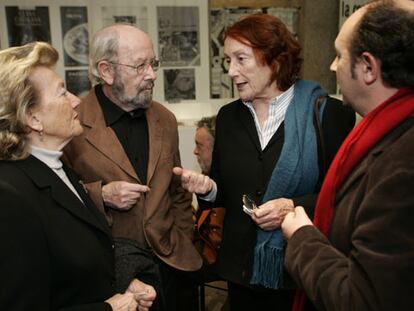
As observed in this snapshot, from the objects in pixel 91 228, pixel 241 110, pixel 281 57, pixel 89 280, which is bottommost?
pixel 89 280

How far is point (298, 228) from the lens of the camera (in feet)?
3.46

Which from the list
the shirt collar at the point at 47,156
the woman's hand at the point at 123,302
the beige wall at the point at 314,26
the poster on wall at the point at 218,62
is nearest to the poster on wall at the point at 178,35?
the poster on wall at the point at 218,62

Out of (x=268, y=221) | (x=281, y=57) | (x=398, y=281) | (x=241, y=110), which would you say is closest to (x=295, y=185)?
(x=268, y=221)

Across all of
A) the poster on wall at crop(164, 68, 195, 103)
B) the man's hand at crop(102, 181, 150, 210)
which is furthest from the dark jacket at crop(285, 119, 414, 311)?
the poster on wall at crop(164, 68, 195, 103)

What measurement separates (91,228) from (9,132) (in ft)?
1.24

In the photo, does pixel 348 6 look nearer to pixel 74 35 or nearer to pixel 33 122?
pixel 74 35

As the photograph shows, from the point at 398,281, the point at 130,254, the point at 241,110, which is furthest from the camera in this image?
the point at 241,110

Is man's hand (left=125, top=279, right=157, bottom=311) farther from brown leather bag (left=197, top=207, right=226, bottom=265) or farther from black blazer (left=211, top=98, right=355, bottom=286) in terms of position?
brown leather bag (left=197, top=207, right=226, bottom=265)

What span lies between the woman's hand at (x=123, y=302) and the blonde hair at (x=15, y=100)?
1.72ft

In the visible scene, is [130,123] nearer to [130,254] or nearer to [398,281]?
[130,254]

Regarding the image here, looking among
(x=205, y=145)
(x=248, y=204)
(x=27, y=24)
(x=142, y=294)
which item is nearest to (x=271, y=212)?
(x=248, y=204)

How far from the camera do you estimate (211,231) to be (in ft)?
7.96

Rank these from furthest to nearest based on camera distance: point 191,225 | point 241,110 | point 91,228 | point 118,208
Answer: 1. point 191,225
2. point 241,110
3. point 118,208
4. point 91,228

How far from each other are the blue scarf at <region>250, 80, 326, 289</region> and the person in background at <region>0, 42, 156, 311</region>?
0.52m
